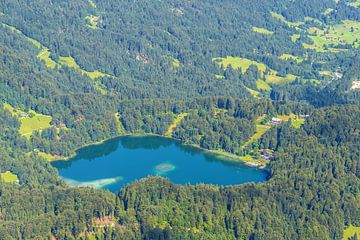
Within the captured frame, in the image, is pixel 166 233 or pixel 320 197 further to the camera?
pixel 320 197

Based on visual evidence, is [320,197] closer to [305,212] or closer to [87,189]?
[305,212]

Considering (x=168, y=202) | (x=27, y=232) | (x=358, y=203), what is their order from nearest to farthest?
(x=27, y=232)
(x=168, y=202)
(x=358, y=203)

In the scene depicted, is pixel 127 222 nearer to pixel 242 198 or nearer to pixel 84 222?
pixel 84 222

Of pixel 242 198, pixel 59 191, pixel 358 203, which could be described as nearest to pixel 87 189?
pixel 59 191

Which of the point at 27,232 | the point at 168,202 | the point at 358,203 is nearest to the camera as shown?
the point at 27,232

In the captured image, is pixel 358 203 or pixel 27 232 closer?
pixel 27 232

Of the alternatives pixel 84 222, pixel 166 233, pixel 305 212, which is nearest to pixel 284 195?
pixel 305 212
